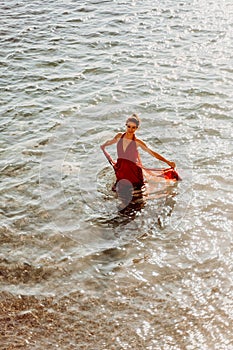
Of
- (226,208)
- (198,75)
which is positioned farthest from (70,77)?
(226,208)

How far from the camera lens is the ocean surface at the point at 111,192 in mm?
7480

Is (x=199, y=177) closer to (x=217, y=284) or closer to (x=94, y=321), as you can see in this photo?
(x=217, y=284)

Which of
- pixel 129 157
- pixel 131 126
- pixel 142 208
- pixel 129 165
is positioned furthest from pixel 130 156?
pixel 142 208

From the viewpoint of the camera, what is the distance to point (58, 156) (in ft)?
38.8

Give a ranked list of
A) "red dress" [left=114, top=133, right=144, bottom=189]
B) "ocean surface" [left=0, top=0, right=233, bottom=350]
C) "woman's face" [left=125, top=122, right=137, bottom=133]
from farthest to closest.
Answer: "red dress" [left=114, top=133, right=144, bottom=189] → "woman's face" [left=125, top=122, right=137, bottom=133] → "ocean surface" [left=0, top=0, right=233, bottom=350]

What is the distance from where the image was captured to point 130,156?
9.50 m

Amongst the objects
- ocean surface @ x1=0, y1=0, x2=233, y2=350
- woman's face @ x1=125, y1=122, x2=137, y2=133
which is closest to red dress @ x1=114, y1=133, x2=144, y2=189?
woman's face @ x1=125, y1=122, x2=137, y2=133

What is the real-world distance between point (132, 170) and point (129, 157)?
0.30 metres

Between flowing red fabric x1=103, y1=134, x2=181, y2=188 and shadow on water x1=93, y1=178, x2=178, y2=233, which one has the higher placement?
flowing red fabric x1=103, y1=134, x2=181, y2=188

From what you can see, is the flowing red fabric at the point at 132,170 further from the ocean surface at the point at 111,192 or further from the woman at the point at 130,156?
the ocean surface at the point at 111,192

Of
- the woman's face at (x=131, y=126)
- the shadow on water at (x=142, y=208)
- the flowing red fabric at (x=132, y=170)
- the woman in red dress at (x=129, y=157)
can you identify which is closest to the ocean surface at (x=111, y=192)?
the shadow on water at (x=142, y=208)

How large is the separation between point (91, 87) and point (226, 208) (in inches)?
264

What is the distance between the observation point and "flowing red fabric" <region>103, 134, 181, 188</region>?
9484mm

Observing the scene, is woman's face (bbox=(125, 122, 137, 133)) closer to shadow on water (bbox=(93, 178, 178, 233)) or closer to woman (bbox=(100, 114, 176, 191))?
woman (bbox=(100, 114, 176, 191))
